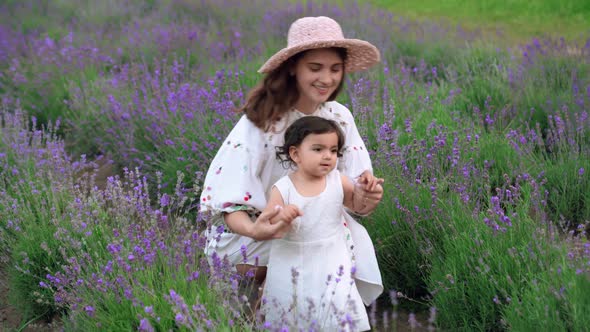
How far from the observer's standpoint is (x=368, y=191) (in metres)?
2.56

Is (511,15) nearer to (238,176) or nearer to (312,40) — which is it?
(312,40)

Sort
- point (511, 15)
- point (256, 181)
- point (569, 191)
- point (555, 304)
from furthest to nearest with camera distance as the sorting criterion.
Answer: point (511, 15) < point (569, 191) < point (256, 181) < point (555, 304)

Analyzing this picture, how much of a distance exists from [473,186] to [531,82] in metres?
1.79

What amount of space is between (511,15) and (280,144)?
7523 millimetres

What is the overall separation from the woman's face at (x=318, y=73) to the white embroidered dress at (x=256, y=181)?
0.54 ft

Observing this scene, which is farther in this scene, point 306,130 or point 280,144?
point 280,144

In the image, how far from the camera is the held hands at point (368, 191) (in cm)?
253

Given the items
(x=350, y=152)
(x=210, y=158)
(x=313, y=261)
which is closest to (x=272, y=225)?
(x=313, y=261)

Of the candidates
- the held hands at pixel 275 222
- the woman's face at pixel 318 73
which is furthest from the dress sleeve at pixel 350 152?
the held hands at pixel 275 222

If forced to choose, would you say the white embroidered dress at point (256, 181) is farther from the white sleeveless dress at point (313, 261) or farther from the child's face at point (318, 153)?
the child's face at point (318, 153)

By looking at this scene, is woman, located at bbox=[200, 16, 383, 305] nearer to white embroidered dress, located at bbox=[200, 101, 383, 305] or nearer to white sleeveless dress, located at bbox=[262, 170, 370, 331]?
white embroidered dress, located at bbox=[200, 101, 383, 305]

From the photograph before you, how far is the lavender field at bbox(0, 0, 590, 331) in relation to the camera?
7.86 feet

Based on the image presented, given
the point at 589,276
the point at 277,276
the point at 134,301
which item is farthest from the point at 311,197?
the point at 589,276

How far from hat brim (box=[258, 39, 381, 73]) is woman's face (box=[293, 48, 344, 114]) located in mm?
45
